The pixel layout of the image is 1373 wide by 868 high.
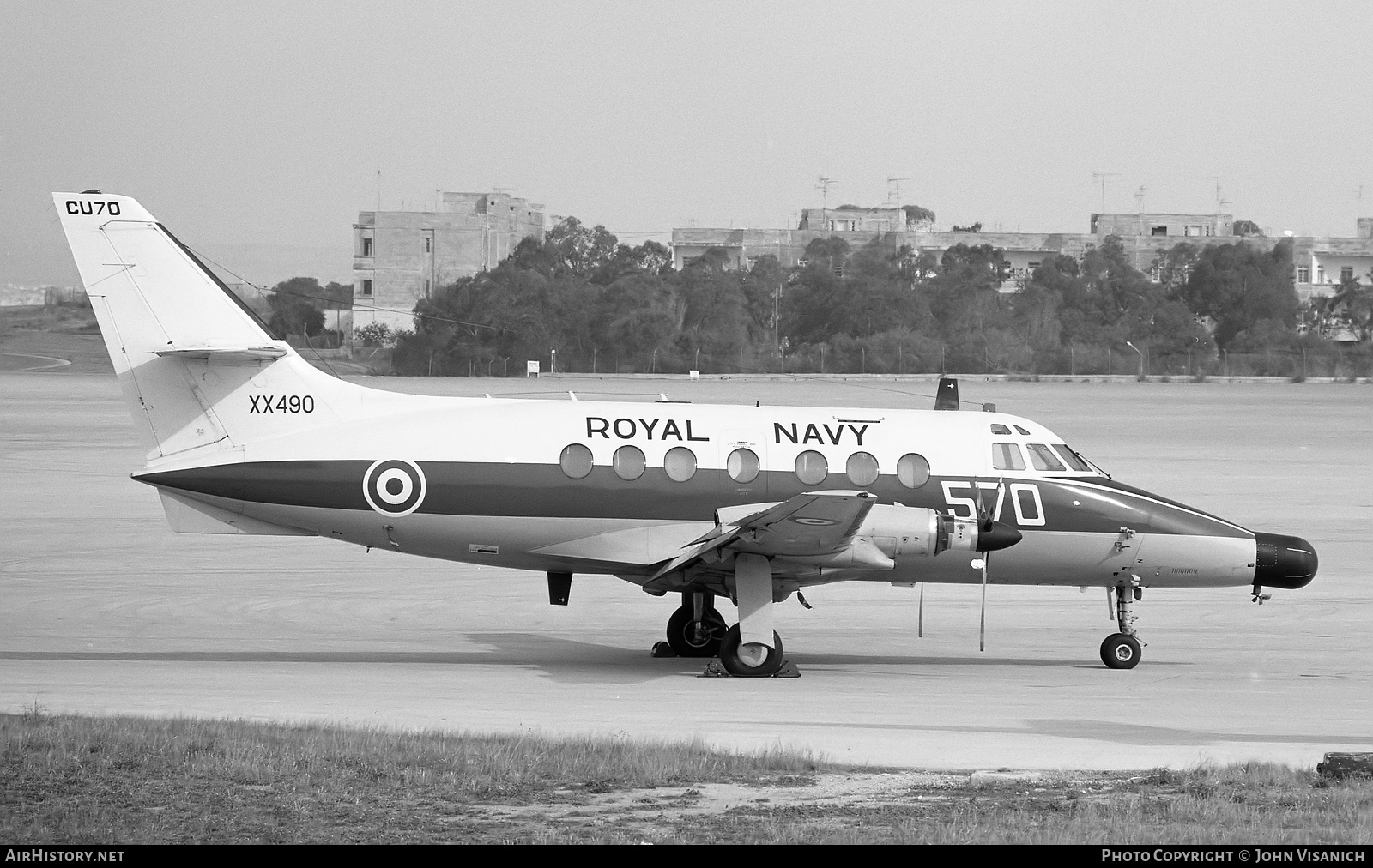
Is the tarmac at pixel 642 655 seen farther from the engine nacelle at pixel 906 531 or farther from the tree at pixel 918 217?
the tree at pixel 918 217

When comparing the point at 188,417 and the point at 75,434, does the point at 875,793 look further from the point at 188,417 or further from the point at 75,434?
the point at 75,434

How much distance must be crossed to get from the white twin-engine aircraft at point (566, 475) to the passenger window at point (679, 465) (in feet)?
0.05

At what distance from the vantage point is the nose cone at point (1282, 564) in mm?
17469

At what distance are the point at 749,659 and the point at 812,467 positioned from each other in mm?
2310

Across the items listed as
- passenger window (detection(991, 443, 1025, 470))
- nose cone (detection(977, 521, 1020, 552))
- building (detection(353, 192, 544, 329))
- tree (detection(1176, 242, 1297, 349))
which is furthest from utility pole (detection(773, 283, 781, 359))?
nose cone (detection(977, 521, 1020, 552))

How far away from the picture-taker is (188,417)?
17078mm

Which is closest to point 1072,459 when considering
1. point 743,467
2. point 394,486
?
point 743,467

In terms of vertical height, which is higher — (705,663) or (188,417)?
(188,417)

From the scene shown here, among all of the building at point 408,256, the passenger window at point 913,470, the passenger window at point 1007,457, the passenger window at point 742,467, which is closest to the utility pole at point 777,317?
the building at point 408,256

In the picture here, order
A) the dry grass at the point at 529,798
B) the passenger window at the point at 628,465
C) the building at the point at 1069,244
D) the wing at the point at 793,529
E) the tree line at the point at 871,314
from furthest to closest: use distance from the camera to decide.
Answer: the building at the point at 1069,244
the tree line at the point at 871,314
the passenger window at the point at 628,465
the wing at the point at 793,529
the dry grass at the point at 529,798

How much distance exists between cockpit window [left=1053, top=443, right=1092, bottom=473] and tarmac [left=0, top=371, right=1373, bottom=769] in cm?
239

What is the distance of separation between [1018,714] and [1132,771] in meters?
2.84

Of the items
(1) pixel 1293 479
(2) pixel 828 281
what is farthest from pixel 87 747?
(2) pixel 828 281

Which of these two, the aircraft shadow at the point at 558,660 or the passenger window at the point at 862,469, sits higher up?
the passenger window at the point at 862,469
